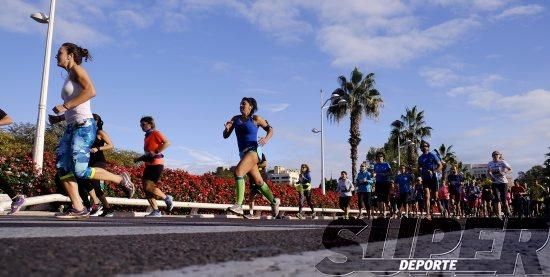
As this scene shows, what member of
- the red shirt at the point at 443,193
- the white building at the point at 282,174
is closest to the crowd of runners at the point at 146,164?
the red shirt at the point at 443,193

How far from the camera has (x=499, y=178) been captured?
41.5 feet

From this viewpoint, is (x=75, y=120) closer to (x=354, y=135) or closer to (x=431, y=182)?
(x=431, y=182)

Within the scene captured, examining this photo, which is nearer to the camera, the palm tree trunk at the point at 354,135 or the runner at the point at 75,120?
the runner at the point at 75,120

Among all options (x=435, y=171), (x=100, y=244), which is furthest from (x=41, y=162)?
(x=100, y=244)

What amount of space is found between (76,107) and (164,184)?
36.6 feet

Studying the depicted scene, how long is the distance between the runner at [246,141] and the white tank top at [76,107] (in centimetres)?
242

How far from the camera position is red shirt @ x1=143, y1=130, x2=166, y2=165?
28.6ft

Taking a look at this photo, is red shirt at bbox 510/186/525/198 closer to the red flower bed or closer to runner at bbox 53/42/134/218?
the red flower bed

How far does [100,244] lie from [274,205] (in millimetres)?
6611

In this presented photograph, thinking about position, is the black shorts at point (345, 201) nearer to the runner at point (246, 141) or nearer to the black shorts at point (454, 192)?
the black shorts at point (454, 192)

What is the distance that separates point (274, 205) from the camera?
8883 millimetres

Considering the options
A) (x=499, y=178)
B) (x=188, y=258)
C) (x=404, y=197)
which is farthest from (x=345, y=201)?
(x=188, y=258)

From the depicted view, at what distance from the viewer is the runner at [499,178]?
12.6 m

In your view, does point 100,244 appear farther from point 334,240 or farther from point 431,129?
point 431,129
